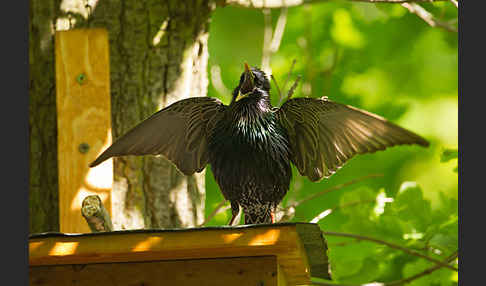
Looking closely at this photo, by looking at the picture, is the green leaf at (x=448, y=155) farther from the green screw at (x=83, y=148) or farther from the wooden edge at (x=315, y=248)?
the green screw at (x=83, y=148)

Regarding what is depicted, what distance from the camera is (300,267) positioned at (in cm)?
273

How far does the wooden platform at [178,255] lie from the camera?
7.70 feet

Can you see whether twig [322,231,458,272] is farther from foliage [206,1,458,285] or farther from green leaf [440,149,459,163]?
green leaf [440,149,459,163]

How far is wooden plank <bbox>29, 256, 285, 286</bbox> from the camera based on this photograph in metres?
2.49

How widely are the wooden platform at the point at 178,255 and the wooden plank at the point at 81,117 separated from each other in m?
0.72

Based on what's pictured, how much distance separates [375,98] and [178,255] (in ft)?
11.5

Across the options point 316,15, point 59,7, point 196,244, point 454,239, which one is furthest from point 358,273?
point 316,15

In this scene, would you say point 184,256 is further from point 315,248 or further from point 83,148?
point 83,148

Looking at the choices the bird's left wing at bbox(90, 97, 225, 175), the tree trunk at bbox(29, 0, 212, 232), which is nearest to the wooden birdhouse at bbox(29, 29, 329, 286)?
the bird's left wing at bbox(90, 97, 225, 175)

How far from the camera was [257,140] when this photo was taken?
286cm

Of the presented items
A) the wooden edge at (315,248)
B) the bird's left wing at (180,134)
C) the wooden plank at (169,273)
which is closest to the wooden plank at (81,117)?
the bird's left wing at (180,134)

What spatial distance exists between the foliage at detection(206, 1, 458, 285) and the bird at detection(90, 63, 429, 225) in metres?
0.91

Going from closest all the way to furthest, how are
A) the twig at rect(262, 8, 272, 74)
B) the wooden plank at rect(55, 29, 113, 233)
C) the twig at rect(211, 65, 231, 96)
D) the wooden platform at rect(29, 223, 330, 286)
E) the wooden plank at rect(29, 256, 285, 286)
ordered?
the wooden platform at rect(29, 223, 330, 286), the wooden plank at rect(29, 256, 285, 286), the wooden plank at rect(55, 29, 113, 233), the twig at rect(262, 8, 272, 74), the twig at rect(211, 65, 231, 96)

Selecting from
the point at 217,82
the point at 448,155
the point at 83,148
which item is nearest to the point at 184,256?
the point at 83,148
